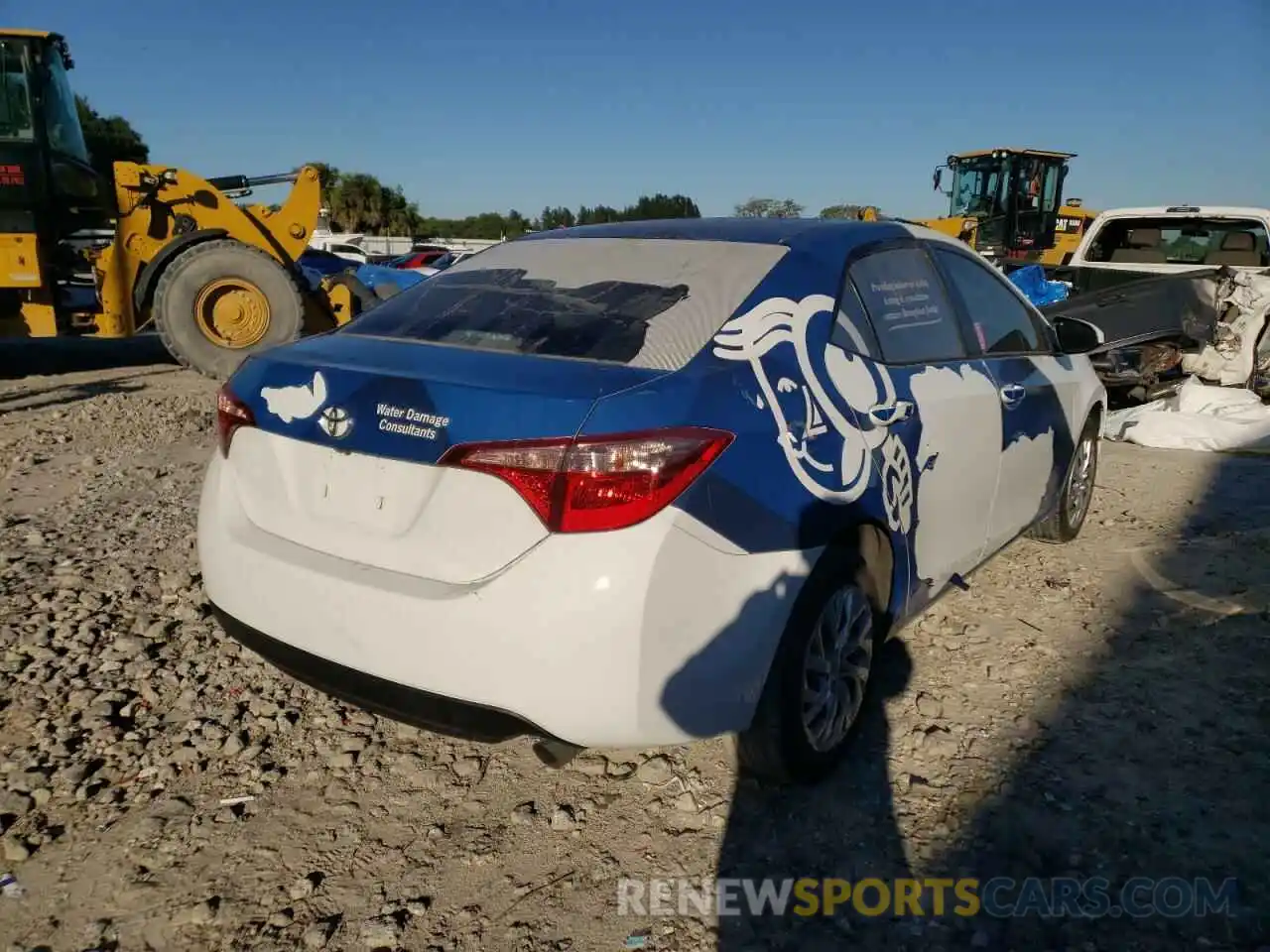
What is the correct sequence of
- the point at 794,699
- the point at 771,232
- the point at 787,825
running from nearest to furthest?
1. the point at 794,699
2. the point at 787,825
3. the point at 771,232

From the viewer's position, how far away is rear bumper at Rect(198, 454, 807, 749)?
2008 mm

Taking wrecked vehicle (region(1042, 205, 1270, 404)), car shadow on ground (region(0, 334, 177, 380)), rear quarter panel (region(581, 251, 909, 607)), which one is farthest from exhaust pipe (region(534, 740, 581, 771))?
car shadow on ground (region(0, 334, 177, 380))

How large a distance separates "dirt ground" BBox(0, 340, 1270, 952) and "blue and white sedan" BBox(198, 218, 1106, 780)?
38 cm

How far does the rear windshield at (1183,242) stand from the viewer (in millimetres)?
9156

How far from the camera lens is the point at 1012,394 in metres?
3.54

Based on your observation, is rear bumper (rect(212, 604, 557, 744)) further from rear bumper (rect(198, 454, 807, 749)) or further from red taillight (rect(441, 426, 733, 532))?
red taillight (rect(441, 426, 733, 532))

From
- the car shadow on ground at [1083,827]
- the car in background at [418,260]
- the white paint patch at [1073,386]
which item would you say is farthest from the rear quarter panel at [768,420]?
the car in background at [418,260]

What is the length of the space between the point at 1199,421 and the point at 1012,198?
1096cm

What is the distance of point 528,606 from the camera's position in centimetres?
203

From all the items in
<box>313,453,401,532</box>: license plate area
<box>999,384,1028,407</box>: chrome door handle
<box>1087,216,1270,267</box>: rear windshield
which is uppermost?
<box>1087,216,1270,267</box>: rear windshield

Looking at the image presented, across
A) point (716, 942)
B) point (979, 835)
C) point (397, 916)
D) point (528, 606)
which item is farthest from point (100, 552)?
point (979, 835)

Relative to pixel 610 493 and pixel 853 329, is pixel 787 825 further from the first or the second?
pixel 853 329

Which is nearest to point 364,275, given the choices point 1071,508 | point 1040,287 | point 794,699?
point 1040,287

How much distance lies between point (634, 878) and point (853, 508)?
1.13 meters
